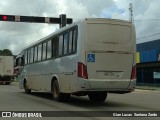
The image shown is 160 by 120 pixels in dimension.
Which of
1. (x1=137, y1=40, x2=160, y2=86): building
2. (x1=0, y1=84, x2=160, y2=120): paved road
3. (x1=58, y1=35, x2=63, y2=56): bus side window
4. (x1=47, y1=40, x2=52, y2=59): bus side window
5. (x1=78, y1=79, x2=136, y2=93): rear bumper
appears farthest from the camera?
(x1=137, y1=40, x2=160, y2=86): building

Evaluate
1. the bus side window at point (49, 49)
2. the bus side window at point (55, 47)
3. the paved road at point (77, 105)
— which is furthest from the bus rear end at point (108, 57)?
the bus side window at point (49, 49)

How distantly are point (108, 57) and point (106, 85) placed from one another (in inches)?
43.1

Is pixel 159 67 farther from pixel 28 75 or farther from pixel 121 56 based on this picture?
pixel 121 56

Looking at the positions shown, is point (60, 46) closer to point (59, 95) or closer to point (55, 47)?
point (55, 47)

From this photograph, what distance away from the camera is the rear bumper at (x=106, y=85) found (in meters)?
15.6

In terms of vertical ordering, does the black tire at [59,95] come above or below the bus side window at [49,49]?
below

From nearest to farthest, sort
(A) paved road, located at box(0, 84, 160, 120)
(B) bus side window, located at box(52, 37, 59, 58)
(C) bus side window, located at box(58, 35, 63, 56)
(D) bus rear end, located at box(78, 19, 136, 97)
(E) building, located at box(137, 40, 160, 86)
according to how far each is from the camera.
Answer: (A) paved road, located at box(0, 84, 160, 120)
(D) bus rear end, located at box(78, 19, 136, 97)
(C) bus side window, located at box(58, 35, 63, 56)
(B) bus side window, located at box(52, 37, 59, 58)
(E) building, located at box(137, 40, 160, 86)

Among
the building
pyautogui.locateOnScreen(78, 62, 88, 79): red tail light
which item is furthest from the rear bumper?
the building

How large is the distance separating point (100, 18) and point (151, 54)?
31.8m

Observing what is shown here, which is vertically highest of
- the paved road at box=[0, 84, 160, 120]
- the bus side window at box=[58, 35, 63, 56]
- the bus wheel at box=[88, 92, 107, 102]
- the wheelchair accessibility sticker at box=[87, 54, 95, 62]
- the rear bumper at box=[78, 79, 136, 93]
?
the bus side window at box=[58, 35, 63, 56]

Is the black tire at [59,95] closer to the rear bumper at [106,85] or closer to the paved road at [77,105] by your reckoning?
the paved road at [77,105]

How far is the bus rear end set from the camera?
15750mm

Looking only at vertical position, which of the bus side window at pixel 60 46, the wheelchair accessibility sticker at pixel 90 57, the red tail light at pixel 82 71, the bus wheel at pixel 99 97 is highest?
the bus side window at pixel 60 46

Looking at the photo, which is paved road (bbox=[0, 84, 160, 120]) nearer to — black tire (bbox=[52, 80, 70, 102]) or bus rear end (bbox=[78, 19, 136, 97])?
black tire (bbox=[52, 80, 70, 102])
